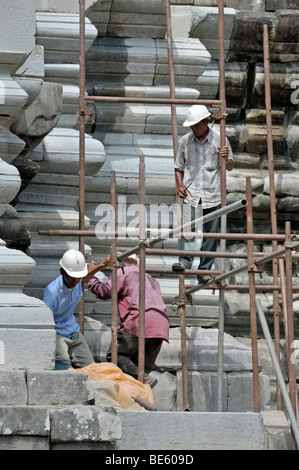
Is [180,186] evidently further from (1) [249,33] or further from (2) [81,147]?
(1) [249,33]

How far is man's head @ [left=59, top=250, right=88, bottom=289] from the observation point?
9219 millimetres

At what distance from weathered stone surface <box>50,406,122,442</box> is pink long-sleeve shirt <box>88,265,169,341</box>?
2135 mm

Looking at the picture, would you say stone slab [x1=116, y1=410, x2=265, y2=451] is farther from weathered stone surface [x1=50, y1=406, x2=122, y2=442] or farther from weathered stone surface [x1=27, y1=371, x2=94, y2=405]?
weathered stone surface [x1=27, y1=371, x2=94, y2=405]

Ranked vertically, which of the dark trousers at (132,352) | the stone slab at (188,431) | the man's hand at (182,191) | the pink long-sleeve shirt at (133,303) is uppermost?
the man's hand at (182,191)

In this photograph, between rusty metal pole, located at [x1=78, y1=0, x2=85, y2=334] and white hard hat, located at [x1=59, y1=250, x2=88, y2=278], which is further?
rusty metal pole, located at [x1=78, y1=0, x2=85, y2=334]

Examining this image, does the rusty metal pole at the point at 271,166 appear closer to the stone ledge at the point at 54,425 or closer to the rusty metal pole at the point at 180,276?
the rusty metal pole at the point at 180,276

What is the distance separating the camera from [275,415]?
868cm

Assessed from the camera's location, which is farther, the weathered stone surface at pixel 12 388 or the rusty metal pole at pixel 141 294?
the rusty metal pole at pixel 141 294

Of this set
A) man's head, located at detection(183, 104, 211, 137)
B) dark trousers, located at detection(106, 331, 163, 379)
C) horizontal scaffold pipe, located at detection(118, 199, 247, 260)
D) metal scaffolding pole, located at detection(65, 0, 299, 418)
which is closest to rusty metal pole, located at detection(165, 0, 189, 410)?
metal scaffolding pole, located at detection(65, 0, 299, 418)

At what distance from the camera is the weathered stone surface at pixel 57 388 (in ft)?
24.6

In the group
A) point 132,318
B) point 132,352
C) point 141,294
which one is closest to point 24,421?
point 141,294

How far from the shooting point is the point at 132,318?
9.64 m

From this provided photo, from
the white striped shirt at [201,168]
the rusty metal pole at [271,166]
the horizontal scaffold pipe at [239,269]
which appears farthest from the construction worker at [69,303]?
the rusty metal pole at [271,166]

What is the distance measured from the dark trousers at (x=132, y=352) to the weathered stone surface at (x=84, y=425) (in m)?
1.91
